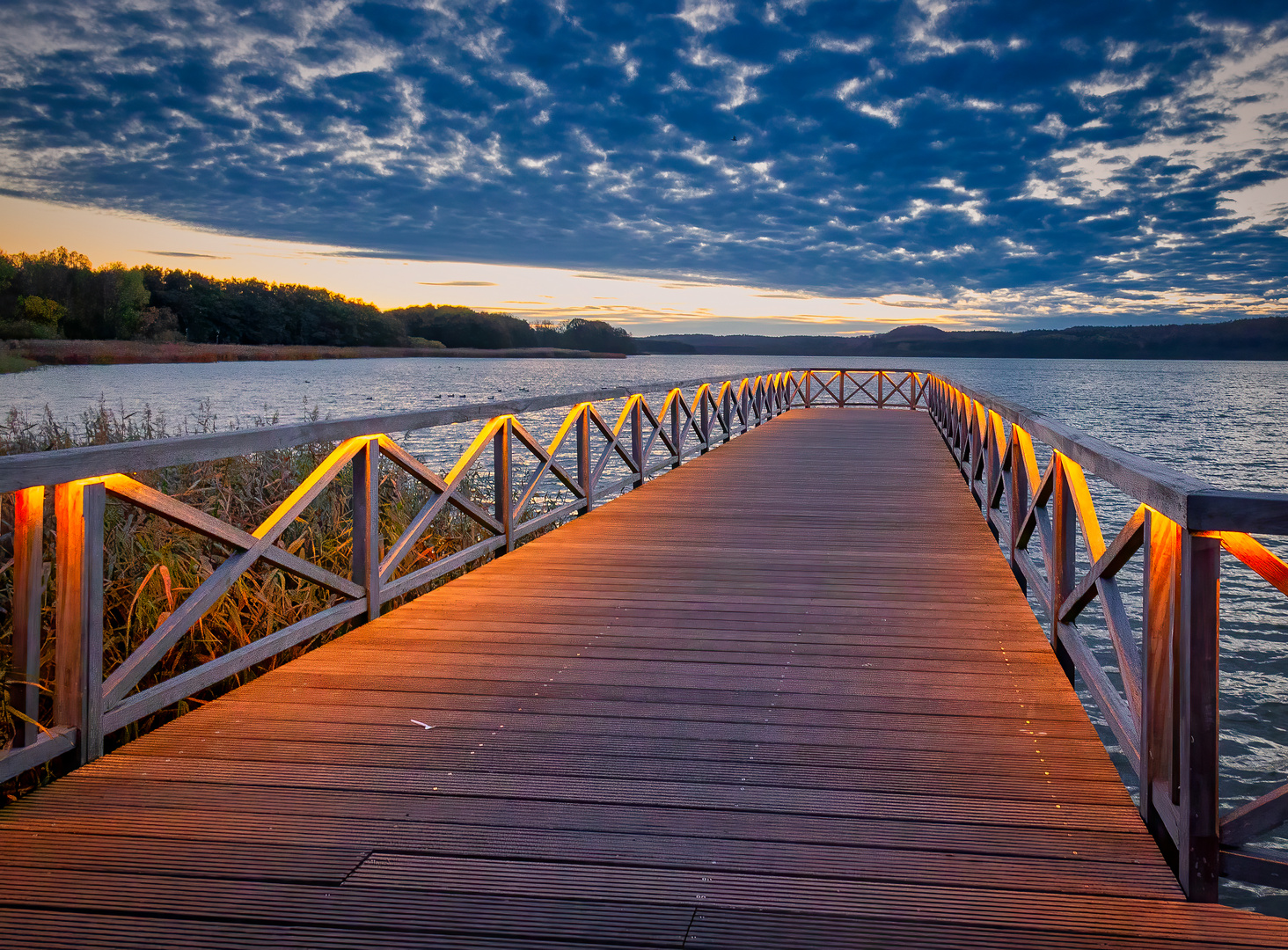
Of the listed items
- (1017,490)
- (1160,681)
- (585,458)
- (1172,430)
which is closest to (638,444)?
(585,458)

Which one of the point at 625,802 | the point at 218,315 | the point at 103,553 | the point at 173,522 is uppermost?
the point at 218,315

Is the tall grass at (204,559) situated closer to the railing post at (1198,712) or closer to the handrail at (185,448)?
the handrail at (185,448)

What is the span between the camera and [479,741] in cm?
242

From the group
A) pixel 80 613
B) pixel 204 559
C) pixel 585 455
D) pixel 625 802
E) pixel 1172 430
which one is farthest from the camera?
pixel 1172 430

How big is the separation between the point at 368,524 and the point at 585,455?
2.92m

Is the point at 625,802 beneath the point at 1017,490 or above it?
→ beneath

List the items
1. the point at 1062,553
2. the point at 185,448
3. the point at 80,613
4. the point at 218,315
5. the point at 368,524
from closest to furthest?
the point at 80,613
the point at 185,448
the point at 1062,553
the point at 368,524
the point at 218,315

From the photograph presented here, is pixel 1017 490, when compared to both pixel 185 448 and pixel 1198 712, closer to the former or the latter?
pixel 1198 712

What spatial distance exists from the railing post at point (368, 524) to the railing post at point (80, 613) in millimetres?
1321

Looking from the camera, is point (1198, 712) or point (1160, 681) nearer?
point (1198, 712)

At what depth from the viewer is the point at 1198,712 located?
162 cm

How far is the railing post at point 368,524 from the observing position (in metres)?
3.58

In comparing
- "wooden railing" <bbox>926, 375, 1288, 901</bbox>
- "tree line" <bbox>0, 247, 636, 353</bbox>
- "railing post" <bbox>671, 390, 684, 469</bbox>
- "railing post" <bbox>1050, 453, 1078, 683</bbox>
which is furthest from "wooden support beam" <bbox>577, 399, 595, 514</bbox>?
"tree line" <bbox>0, 247, 636, 353</bbox>

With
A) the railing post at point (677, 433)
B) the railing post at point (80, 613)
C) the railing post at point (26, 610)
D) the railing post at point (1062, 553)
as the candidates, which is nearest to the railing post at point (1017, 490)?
the railing post at point (1062, 553)
